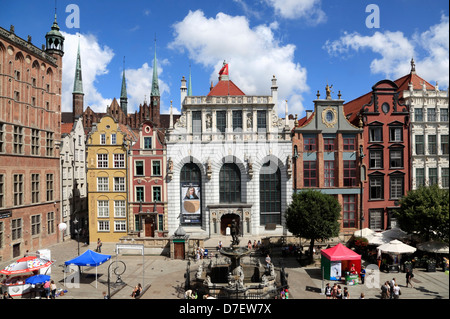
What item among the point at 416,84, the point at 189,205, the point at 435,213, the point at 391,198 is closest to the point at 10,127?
the point at 189,205

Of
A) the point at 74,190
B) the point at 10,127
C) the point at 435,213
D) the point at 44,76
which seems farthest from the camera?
the point at 74,190

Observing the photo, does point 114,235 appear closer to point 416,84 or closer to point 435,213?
point 435,213

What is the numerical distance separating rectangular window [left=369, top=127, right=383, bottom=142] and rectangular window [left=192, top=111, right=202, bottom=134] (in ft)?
72.0

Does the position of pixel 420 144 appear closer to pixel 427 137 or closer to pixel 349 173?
pixel 427 137

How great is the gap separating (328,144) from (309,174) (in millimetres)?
4611

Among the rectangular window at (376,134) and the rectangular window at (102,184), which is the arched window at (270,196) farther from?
the rectangular window at (102,184)

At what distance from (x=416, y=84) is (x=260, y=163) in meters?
22.4

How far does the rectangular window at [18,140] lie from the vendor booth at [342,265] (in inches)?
1343

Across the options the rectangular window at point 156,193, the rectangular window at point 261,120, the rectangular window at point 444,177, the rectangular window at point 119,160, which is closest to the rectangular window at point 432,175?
the rectangular window at point 444,177

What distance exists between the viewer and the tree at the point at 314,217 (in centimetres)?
2972

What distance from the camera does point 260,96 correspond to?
3969 cm

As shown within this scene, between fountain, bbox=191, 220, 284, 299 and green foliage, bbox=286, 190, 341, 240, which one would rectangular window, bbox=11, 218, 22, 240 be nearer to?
fountain, bbox=191, 220, 284, 299
